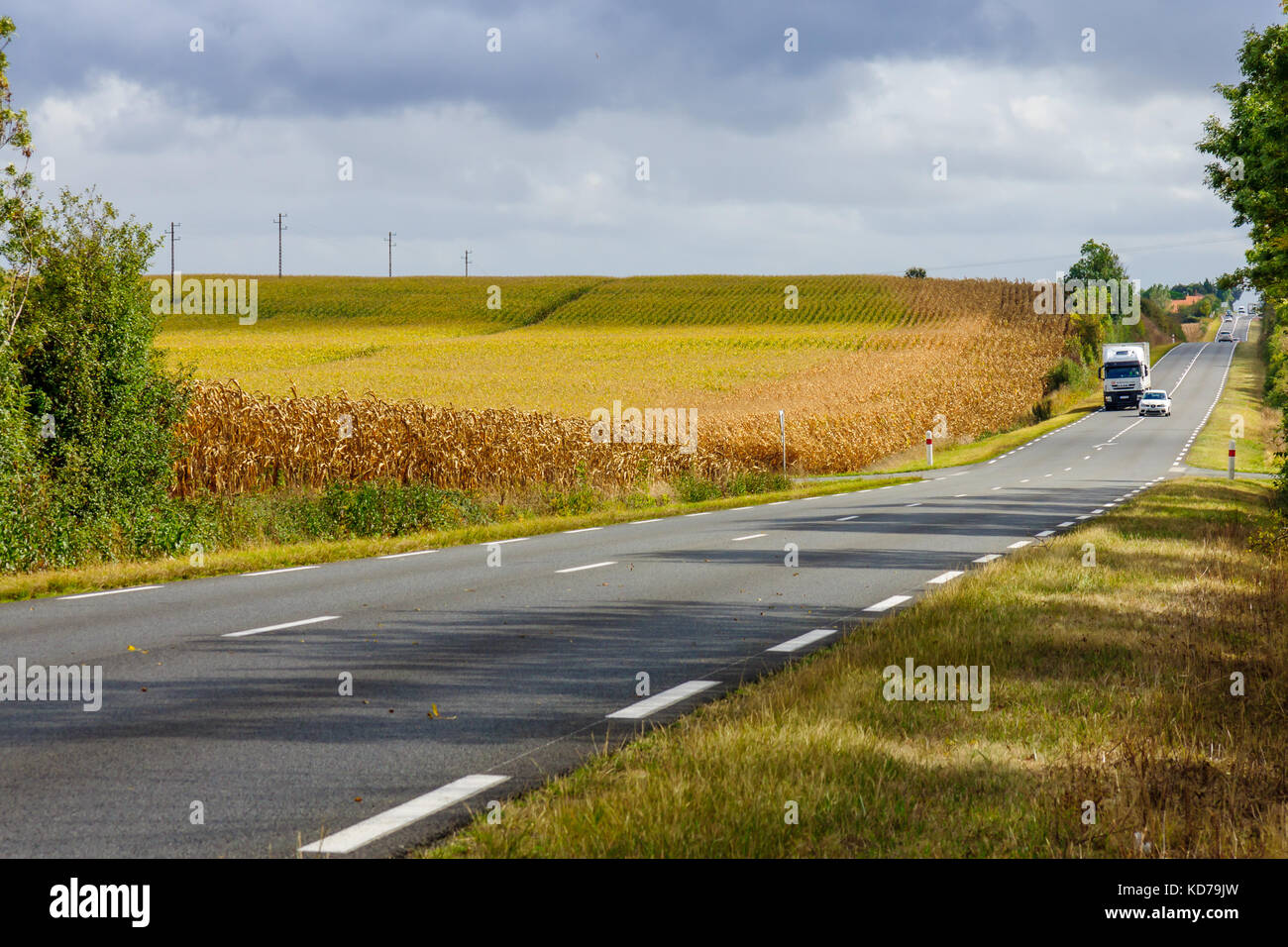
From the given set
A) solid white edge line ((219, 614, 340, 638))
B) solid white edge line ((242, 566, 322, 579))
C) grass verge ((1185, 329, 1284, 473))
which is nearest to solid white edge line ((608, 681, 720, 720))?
solid white edge line ((219, 614, 340, 638))

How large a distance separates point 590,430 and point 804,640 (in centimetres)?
1826

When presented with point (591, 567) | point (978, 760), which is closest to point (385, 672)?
point (978, 760)

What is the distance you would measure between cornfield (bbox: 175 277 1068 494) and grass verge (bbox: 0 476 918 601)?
1.44 meters

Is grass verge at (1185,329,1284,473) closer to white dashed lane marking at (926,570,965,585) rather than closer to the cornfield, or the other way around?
the cornfield

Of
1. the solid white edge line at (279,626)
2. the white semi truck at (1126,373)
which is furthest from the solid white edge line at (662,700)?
the white semi truck at (1126,373)

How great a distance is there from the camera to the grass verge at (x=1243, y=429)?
156 ft

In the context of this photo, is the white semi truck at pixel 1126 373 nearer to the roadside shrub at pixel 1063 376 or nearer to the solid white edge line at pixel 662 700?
the roadside shrub at pixel 1063 376

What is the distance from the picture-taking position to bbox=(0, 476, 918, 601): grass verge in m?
12.9

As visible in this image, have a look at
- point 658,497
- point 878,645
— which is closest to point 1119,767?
point 878,645

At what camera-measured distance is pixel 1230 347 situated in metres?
130

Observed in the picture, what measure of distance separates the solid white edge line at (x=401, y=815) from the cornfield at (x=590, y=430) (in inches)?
614
